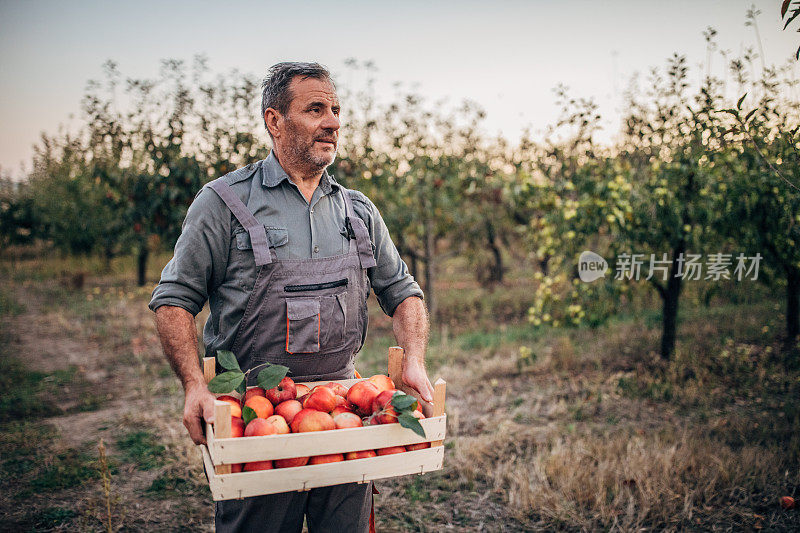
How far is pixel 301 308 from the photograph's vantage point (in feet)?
6.51

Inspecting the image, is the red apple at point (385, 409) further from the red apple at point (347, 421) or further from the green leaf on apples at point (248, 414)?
the green leaf on apples at point (248, 414)

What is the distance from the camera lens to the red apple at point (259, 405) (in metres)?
1.74

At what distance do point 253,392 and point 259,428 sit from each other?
294mm

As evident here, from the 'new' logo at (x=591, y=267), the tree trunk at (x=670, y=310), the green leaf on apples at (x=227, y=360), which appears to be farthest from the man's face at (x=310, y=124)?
the tree trunk at (x=670, y=310)

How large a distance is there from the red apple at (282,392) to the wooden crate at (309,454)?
248 mm

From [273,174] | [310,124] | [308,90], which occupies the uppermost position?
[308,90]

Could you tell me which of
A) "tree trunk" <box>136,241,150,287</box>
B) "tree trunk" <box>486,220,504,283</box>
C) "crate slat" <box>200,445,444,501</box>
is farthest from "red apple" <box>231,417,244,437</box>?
"tree trunk" <box>136,241,150,287</box>

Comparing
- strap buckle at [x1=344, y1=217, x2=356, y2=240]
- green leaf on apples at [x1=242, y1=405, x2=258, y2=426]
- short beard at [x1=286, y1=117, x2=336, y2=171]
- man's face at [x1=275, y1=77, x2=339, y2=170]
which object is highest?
man's face at [x1=275, y1=77, x2=339, y2=170]

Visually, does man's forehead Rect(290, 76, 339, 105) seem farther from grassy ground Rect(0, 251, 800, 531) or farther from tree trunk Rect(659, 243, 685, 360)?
tree trunk Rect(659, 243, 685, 360)

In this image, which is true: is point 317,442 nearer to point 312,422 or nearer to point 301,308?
point 312,422

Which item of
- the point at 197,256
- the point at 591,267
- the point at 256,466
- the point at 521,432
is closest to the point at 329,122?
the point at 197,256

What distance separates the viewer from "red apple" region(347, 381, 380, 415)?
72.3 inches

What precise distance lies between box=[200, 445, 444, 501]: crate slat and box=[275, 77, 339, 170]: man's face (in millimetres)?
1063

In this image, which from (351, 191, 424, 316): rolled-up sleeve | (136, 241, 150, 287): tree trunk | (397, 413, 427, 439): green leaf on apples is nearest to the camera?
(397, 413, 427, 439): green leaf on apples
